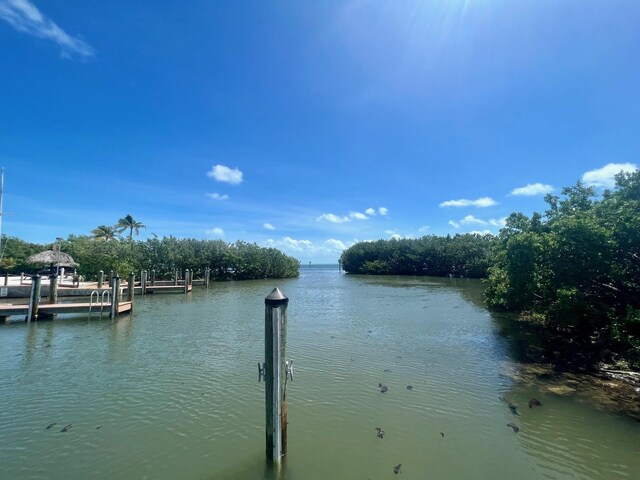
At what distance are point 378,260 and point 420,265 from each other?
10.5 metres

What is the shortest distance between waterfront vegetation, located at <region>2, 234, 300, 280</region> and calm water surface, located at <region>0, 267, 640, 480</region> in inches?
891

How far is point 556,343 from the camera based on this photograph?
42.1 ft

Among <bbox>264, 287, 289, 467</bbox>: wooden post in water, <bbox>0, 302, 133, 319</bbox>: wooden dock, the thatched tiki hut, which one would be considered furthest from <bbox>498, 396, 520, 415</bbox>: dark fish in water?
the thatched tiki hut

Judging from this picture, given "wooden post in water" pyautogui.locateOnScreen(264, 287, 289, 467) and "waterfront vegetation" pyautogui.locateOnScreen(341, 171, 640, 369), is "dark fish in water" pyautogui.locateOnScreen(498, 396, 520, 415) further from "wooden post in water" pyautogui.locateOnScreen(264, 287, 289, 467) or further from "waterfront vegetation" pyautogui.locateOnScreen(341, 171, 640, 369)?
"wooden post in water" pyautogui.locateOnScreen(264, 287, 289, 467)

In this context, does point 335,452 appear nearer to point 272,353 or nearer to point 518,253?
point 272,353

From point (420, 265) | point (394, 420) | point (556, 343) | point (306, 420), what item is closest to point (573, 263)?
point (556, 343)

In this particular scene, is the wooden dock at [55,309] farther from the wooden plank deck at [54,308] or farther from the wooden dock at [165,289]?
the wooden dock at [165,289]

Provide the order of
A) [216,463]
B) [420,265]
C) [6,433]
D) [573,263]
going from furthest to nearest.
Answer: [420,265] < [573,263] < [6,433] < [216,463]

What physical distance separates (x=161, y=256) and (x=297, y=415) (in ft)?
137

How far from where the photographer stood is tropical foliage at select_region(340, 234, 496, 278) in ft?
213

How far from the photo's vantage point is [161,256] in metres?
43.5

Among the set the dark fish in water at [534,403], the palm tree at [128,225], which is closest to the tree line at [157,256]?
the palm tree at [128,225]

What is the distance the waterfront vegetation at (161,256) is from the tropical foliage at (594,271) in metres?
31.6

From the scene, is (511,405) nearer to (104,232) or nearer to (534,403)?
(534,403)
